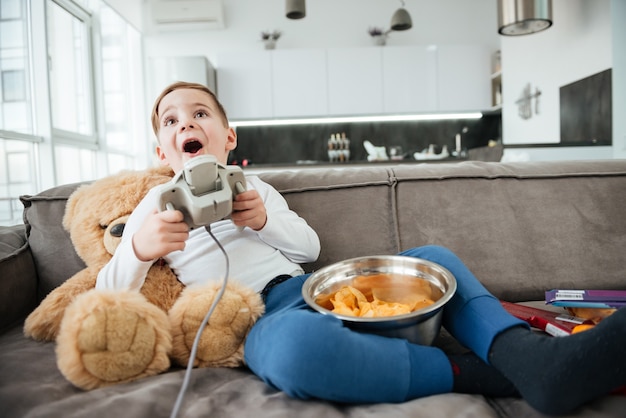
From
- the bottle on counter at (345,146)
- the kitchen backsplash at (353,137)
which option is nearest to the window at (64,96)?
the kitchen backsplash at (353,137)

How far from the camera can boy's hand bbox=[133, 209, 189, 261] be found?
78 centimetres

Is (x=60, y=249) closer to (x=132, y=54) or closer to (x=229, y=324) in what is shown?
(x=229, y=324)

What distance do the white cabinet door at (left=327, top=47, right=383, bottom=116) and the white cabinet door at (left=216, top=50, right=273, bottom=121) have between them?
69cm

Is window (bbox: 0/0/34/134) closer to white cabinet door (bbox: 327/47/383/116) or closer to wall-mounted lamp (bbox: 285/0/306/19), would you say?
wall-mounted lamp (bbox: 285/0/306/19)

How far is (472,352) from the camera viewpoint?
76 centimetres

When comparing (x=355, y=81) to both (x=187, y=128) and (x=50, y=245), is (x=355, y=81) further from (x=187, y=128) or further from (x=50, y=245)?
(x=50, y=245)

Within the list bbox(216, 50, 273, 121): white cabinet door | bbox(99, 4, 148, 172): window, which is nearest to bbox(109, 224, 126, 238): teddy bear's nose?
bbox(99, 4, 148, 172): window

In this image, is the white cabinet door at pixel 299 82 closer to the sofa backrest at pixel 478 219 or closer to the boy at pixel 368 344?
the sofa backrest at pixel 478 219

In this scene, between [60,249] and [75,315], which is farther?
[60,249]

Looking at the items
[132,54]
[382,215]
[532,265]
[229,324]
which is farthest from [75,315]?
[132,54]

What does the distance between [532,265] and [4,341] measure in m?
1.29

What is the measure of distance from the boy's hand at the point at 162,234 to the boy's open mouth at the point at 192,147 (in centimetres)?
31

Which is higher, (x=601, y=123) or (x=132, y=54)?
(x=132, y=54)

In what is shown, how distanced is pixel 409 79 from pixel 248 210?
4222 millimetres
